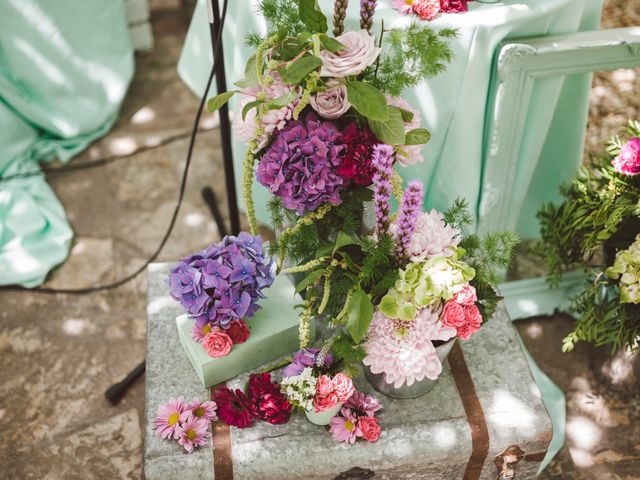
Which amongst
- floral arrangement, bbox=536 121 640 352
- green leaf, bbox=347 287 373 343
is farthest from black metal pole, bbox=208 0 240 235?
floral arrangement, bbox=536 121 640 352

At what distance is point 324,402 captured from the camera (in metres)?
1.35

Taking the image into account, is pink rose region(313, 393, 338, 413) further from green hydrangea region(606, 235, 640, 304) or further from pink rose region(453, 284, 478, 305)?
green hydrangea region(606, 235, 640, 304)

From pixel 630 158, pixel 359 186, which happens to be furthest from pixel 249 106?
pixel 630 158

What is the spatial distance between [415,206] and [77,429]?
1.25m

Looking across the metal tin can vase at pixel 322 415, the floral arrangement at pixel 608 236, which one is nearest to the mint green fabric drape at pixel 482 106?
the floral arrangement at pixel 608 236

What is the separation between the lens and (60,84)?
2.52 m

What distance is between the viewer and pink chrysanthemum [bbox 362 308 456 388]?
4.32 feet

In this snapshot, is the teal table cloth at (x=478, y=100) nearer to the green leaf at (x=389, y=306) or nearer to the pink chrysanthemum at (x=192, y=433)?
the green leaf at (x=389, y=306)

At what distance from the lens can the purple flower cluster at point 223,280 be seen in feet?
4.57

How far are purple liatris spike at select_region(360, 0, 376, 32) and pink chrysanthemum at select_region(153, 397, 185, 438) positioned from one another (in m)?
0.86

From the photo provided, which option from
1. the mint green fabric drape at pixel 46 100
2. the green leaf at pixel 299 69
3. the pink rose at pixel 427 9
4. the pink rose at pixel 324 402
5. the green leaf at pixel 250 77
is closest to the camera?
the green leaf at pixel 299 69

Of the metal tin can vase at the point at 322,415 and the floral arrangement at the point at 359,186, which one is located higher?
the floral arrangement at the point at 359,186

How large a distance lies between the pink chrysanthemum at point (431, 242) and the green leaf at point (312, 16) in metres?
0.41

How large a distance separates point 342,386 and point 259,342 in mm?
248
